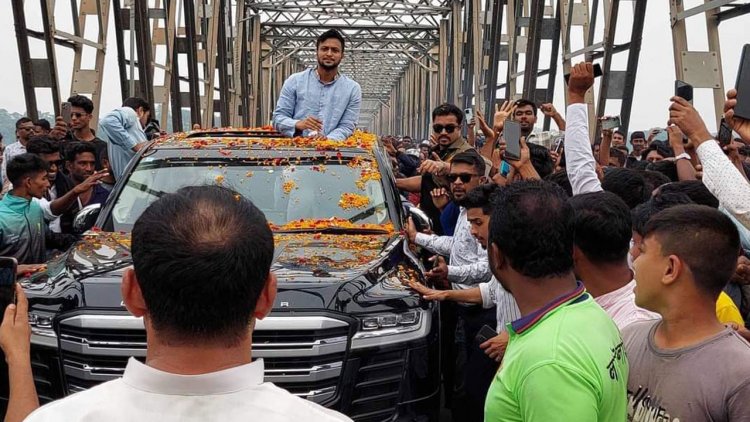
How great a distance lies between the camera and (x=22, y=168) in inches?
218

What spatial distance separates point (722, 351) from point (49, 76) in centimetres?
1037

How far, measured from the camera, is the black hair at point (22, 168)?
552 cm

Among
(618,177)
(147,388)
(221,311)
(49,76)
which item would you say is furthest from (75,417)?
(49,76)

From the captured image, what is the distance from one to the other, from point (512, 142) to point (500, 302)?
1036 millimetres


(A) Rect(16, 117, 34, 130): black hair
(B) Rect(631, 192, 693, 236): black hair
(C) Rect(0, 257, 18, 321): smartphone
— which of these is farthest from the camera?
(A) Rect(16, 117, 34, 130): black hair

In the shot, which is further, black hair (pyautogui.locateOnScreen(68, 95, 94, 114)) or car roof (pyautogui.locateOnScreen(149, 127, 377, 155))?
black hair (pyautogui.locateOnScreen(68, 95, 94, 114))

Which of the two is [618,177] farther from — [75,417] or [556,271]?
[75,417]

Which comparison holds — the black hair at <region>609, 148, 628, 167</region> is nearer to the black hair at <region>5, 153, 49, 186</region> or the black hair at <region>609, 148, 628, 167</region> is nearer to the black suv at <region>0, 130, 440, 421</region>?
the black suv at <region>0, 130, 440, 421</region>

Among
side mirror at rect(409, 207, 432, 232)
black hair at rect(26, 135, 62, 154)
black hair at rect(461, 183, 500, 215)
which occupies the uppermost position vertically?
black hair at rect(26, 135, 62, 154)

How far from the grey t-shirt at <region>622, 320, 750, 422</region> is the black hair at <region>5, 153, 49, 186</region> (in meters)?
4.46

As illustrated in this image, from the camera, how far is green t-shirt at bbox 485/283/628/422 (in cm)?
194

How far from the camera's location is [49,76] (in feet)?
35.7

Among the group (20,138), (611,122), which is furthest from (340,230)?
(20,138)

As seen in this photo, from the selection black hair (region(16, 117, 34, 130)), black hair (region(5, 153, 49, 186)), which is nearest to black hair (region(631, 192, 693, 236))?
black hair (region(5, 153, 49, 186))
